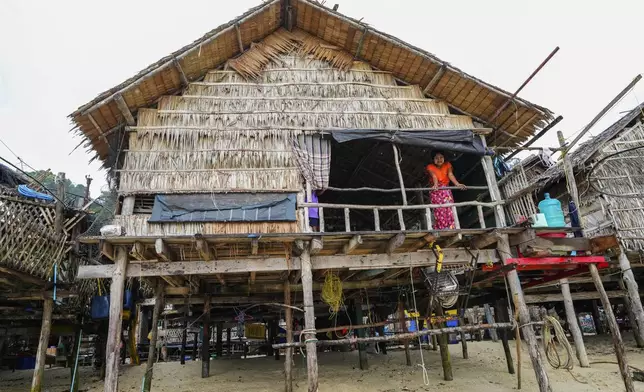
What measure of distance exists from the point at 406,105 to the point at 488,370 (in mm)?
7344

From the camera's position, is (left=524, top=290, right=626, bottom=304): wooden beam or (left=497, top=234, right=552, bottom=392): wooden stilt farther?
(left=524, top=290, right=626, bottom=304): wooden beam

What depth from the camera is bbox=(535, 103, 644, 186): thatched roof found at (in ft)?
36.1

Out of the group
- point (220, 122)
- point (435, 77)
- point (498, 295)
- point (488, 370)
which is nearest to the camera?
point (220, 122)

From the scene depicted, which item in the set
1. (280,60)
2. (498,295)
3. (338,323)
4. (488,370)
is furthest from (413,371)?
(280,60)

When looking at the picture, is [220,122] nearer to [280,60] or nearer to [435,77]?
[280,60]

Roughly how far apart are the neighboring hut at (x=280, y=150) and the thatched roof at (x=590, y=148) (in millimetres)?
2924

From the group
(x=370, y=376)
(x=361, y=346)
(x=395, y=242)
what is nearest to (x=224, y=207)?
(x=395, y=242)

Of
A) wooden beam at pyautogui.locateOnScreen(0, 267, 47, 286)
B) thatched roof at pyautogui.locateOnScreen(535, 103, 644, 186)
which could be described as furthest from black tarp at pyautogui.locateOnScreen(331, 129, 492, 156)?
wooden beam at pyautogui.locateOnScreen(0, 267, 47, 286)

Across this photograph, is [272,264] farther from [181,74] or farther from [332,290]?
[181,74]

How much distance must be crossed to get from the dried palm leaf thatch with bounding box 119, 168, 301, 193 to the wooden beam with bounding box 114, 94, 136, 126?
3.85 feet

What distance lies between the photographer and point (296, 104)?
877 cm

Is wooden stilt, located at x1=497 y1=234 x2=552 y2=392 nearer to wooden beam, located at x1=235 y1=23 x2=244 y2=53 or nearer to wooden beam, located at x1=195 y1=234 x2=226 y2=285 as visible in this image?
wooden beam, located at x1=195 y1=234 x2=226 y2=285

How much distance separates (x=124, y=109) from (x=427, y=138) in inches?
247

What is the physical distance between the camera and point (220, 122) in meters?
8.41
